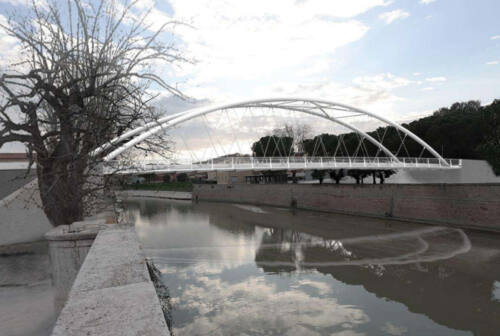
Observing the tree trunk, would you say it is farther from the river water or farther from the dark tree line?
the dark tree line

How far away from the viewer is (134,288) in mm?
2488

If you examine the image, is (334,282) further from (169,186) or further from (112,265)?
(169,186)

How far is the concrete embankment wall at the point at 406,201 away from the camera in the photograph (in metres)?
18.2

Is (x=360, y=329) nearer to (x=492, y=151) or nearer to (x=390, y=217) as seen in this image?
(x=390, y=217)

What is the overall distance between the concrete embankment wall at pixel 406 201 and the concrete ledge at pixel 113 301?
64.3 ft

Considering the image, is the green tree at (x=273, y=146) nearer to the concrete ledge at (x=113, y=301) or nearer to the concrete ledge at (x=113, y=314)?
the concrete ledge at (x=113, y=301)

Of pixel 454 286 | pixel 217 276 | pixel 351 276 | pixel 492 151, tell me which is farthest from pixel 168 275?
pixel 492 151

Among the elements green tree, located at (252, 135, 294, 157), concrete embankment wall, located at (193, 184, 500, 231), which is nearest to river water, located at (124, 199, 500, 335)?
concrete embankment wall, located at (193, 184, 500, 231)

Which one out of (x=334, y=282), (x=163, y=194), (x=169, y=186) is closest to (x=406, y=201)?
(x=334, y=282)

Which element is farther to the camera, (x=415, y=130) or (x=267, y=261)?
(x=415, y=130)

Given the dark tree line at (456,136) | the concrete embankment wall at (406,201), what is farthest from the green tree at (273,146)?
the concrete embankment wall at (406,201)

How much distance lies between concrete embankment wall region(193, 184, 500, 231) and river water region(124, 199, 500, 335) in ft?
4.36

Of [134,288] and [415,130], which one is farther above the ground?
[415,130]

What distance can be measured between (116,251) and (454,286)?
9.72m
